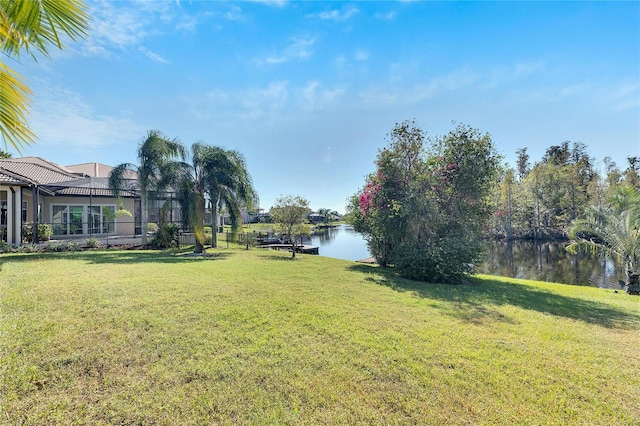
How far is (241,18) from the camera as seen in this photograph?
9672 millimetres

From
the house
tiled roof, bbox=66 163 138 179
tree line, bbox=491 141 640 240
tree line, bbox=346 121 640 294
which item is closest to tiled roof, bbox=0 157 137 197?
the house

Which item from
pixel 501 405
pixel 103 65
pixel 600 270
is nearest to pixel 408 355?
pixel 501 405

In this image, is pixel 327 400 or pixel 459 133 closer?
pixel 327 400

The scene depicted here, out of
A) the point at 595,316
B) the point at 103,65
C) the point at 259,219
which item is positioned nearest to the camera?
the point at 595,316

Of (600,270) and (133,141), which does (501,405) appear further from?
(600,270)

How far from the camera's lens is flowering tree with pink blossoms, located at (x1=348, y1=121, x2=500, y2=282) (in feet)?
34.1

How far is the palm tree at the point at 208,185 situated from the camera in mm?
14469

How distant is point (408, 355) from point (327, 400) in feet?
4.72

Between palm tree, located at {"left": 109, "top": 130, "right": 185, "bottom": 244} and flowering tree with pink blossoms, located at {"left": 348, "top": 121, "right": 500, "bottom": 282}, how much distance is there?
35.2ft

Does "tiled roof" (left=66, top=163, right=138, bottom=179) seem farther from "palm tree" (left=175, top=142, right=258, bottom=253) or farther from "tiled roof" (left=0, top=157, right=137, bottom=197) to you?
"palm tree" (left=175, top=142, right=258, bottom=253)

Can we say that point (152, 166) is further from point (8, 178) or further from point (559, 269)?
point (559, 269)

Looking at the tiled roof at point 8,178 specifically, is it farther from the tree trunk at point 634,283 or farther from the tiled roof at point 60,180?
the tree trunk at point 634,283

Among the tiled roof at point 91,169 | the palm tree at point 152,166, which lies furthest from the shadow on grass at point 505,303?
the tiled roof at point 91,169

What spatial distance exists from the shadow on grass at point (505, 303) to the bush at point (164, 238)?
42.3 feet
